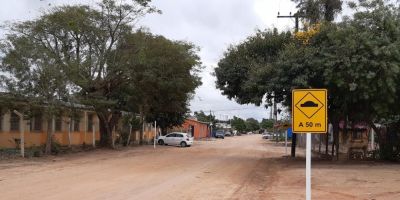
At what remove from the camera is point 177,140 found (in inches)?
2237

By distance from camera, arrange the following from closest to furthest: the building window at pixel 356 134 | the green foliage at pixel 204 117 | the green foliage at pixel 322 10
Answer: the building window at pixel 356 134, the green foliage at pixel 322 10, the green foliage at pixel 204 117

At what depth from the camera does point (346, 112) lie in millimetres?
28375

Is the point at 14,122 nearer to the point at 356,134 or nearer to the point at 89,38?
the point at 89,38

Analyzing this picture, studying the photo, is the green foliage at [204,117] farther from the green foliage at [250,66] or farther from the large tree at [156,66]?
the green foliage at [250,66]

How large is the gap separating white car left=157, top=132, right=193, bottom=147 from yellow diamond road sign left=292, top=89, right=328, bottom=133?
46141mm

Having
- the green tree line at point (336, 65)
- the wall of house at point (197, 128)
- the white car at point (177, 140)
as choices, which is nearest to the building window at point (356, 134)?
the green tree line at point (336, 65)

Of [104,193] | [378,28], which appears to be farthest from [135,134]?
[104,193]

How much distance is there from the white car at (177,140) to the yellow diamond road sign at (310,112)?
4614 centimetres

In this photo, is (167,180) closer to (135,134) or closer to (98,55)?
(98,55)

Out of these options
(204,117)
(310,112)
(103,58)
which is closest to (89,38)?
(103,58)

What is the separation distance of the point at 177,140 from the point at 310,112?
1852 inches

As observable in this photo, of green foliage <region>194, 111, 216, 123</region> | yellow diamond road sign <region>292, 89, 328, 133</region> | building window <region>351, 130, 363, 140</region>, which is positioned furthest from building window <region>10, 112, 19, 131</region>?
green foliage <region>194, 111, 216, 123</region>

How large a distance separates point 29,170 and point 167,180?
6882 mm

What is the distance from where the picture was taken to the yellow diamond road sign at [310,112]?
10.1m
